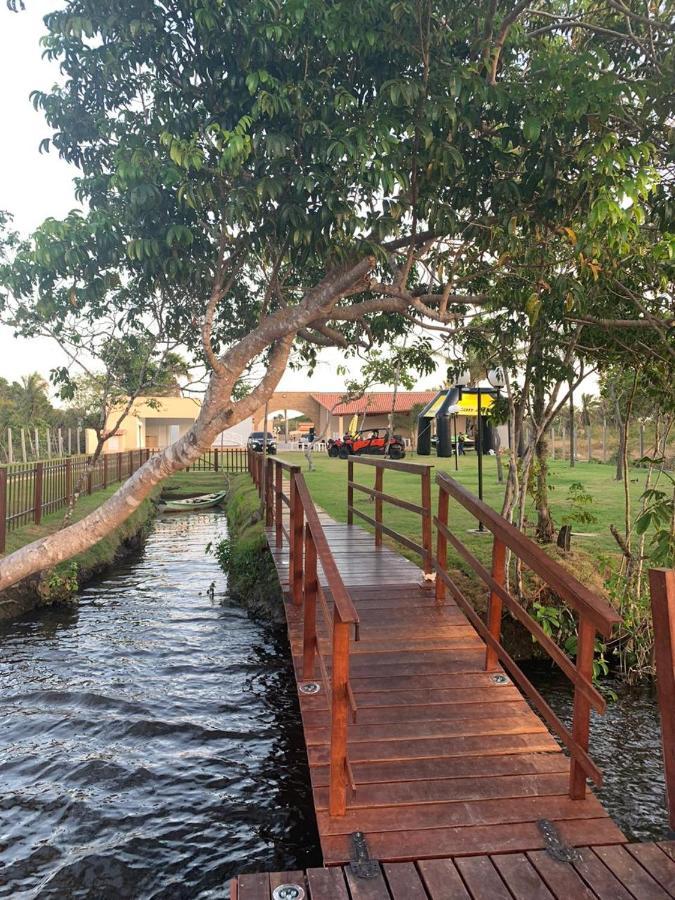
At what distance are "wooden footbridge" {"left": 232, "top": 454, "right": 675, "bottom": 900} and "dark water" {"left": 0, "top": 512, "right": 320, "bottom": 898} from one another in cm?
103

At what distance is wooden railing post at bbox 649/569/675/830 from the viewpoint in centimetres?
276

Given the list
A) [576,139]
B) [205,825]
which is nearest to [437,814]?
[205,825]

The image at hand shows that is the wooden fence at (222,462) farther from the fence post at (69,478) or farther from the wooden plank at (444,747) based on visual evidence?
the wooden plank at (444,747)

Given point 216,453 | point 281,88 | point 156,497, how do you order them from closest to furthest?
point 281,88 → point 156,497 → point 216,453

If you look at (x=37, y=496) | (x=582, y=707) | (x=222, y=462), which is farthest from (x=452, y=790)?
(x=222, y=462)

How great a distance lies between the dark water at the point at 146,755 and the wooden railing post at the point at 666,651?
7.27ft

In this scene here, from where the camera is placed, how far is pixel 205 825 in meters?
4.36

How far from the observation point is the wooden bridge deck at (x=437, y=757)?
2.88 m

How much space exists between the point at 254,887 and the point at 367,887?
43 cm

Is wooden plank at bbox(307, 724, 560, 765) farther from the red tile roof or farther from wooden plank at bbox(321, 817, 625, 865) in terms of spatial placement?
the red tile roof

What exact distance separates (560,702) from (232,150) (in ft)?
18.4

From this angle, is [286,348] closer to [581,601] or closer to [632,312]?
[632,312]

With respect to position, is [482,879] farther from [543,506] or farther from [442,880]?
[543,506]

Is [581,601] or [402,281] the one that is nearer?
[581,601]
